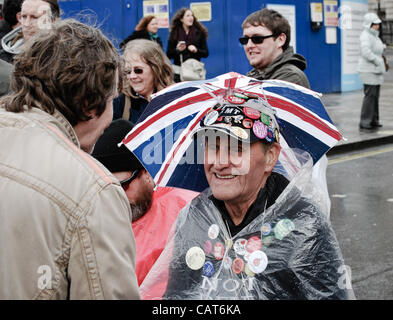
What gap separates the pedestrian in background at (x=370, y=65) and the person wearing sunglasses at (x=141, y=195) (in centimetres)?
994

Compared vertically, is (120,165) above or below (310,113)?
below

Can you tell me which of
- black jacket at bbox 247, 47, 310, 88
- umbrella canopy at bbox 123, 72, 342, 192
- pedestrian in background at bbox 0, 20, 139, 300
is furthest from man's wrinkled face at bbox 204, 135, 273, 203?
black jacket at bbox 247, 47, 310, 88

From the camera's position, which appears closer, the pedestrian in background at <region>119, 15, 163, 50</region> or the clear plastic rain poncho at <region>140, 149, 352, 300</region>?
the clear plastic rain poncho at <region>140, 149, 352, 300</region>

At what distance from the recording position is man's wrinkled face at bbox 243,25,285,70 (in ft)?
16.7

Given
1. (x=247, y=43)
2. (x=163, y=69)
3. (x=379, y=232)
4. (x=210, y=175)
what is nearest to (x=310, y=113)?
(x=210, y=175)

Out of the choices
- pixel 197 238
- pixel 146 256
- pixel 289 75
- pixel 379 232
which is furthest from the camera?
pixel 379 232

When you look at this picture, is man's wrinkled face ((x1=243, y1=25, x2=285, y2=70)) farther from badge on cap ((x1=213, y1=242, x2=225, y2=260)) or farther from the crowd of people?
badge on cap ((x1=213, y1=242, x2=225, y2=260))

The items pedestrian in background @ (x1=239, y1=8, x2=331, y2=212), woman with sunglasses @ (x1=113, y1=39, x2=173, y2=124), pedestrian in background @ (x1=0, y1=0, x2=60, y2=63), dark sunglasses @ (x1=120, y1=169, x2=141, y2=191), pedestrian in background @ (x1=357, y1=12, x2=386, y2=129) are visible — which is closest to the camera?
dark sunglasses @ (x1=120, y1=169, x2=141, y2=191)

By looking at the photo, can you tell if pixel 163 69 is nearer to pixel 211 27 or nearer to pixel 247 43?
pixel 247 43

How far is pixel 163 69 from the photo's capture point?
541cm

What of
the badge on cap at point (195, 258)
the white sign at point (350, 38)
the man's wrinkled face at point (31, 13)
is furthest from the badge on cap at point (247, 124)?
the white sign at point (350, 38)

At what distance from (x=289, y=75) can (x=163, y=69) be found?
1.16m

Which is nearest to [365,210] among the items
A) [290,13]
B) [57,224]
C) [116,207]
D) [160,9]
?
[116,207]

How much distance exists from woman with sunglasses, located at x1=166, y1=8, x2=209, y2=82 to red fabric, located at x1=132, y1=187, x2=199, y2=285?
9170 millimetres
